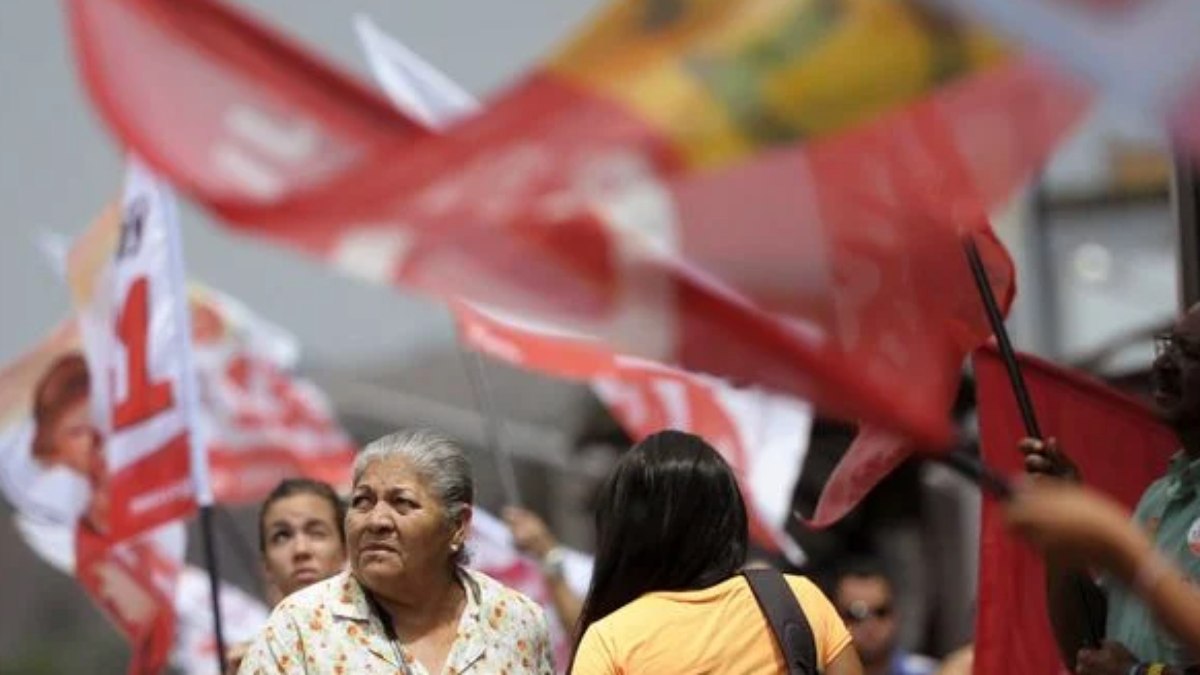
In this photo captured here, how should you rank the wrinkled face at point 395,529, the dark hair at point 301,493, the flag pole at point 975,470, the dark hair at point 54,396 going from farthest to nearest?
the dark hair at point 54,396
the dark hair at point 301,493
the wrinkled face at point 395,529
the flag pole at point 975,470

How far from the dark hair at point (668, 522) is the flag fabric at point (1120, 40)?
84.5 inches

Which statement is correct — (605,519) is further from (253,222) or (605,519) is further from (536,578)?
(536,578)

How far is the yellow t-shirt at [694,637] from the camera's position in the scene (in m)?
6.87

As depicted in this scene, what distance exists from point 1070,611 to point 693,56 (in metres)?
2.31

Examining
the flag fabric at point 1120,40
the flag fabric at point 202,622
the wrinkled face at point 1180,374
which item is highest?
the flag fabric at point 1120,40

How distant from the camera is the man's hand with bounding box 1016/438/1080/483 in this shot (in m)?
6.86

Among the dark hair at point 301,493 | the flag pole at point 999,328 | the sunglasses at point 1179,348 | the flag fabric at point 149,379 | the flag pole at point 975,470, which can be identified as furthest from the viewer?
the flag fabric at point 149,379

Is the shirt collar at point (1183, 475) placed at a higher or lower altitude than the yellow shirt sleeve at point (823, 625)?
higher

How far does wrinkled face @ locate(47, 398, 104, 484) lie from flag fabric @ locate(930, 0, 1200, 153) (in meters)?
7.50

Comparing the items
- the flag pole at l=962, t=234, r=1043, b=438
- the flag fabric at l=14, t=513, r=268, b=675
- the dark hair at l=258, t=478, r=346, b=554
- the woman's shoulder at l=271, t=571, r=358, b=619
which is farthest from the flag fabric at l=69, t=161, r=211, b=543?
the flag pole at l=962, t=234, r=1043, b=438

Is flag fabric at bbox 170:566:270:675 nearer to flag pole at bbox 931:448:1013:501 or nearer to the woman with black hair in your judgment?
the woman with black hair

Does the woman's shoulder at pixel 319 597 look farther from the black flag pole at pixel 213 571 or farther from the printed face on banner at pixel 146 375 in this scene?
the printed face on banner at pixel 146 375

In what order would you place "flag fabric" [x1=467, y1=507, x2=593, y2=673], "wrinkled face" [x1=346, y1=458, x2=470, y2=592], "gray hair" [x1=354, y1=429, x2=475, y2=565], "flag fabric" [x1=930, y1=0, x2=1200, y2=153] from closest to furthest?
"flag fabric" [x1=930, y1=0, x2=1200, y2=153] < "wrinkled face" [x1=346, y1=458, x2=470, y2=592] < "gray hair" [x1=354, y1=429, x2=475, y2=565] < "flag fabric" [x1=467, y1=507, x2=593, y2=673]

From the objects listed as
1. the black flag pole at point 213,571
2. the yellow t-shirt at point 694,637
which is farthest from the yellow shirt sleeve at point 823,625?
the black flag pole at point 213,571
